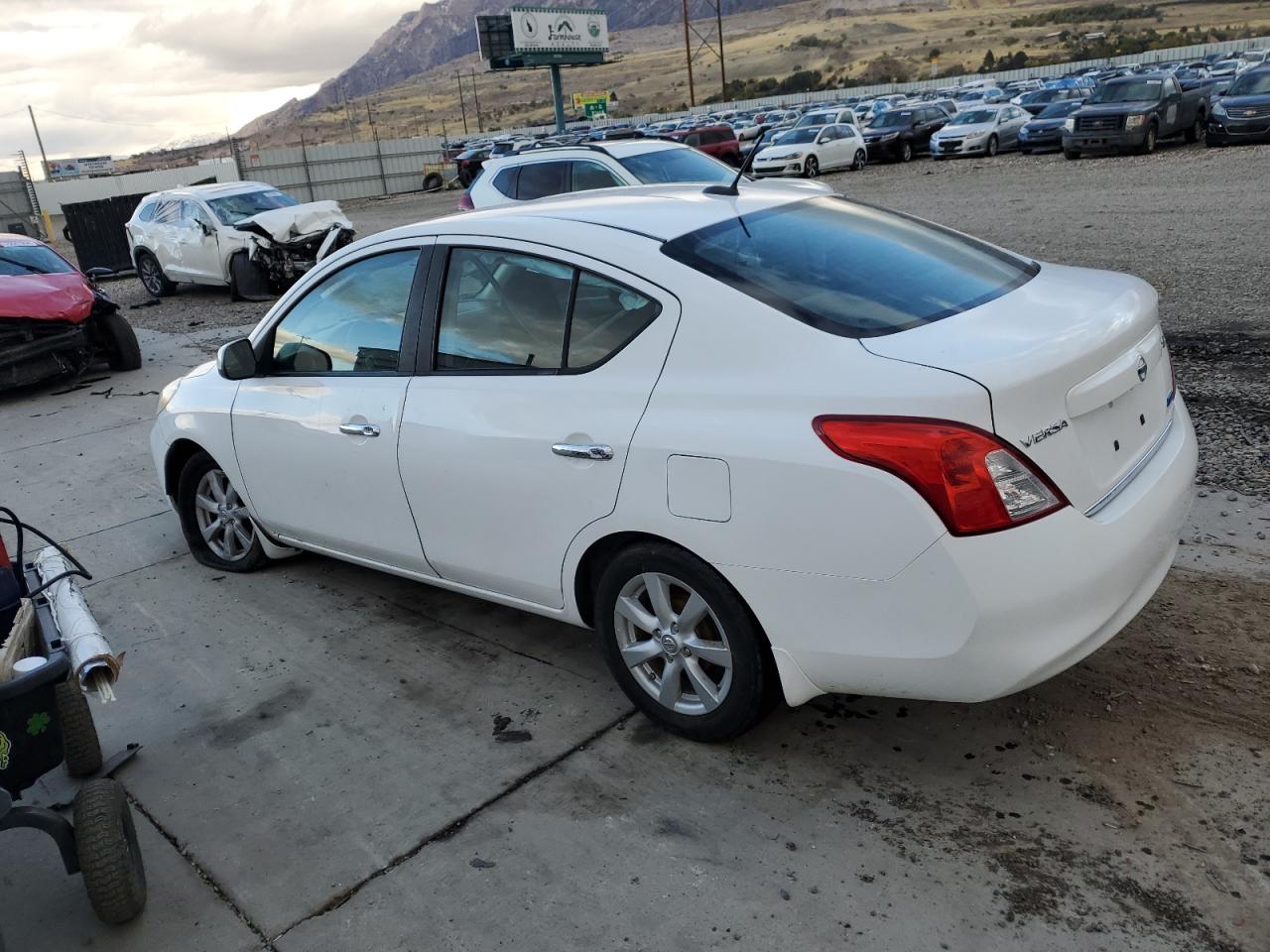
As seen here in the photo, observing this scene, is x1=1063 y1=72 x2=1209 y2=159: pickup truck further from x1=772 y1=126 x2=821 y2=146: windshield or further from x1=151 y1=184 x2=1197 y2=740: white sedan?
x1=151 y1=184 x2=1197 y2=740: white sedan

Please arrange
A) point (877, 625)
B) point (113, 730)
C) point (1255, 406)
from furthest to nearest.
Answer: point (1255, 406) < point (113, 730) < point (877, 625)

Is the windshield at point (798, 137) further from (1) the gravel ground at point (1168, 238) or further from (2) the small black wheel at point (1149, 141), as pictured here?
(2) the small black wheel at point (1149, 141)

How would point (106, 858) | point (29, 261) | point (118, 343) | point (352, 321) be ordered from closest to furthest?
point (106, 858)
point (352, 321)
point (29, 261)
point (118, 343)

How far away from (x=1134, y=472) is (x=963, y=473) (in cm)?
74

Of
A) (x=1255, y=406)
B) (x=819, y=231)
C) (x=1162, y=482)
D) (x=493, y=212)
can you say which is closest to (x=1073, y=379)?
(x=1162, y=482)

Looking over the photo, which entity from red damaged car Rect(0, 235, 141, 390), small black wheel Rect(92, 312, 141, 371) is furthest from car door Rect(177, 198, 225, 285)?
small black wheel Rect(92, 312, 141, 371)

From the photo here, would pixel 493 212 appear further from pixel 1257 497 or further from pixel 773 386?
pixel 1257 497

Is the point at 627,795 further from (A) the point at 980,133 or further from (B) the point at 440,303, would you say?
(A) the point at 980,133

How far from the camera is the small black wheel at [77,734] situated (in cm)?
343

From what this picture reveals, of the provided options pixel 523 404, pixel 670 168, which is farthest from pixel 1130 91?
pixel 523 404

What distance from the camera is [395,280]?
4012 millimetres

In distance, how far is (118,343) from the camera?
10.9 m

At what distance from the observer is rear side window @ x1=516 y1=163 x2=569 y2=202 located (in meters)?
11.9

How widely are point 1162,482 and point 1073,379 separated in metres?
0.53
